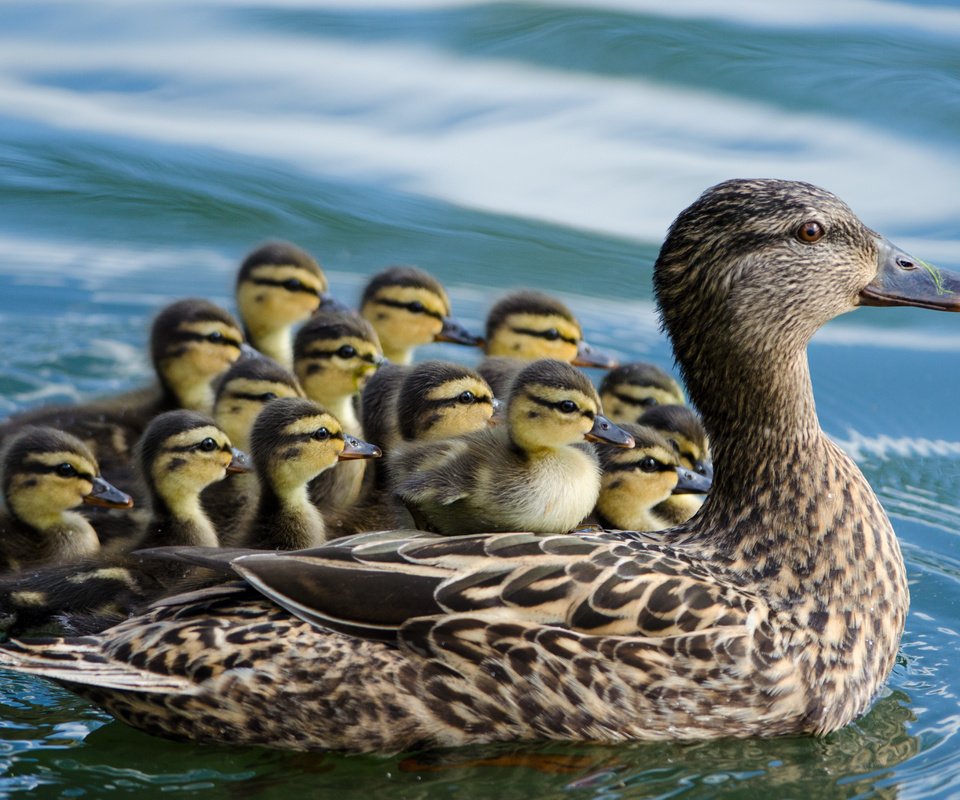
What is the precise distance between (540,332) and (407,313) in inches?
20.8

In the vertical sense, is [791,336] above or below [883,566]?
above

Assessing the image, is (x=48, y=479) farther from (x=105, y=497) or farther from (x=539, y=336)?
(x=539, y=336)

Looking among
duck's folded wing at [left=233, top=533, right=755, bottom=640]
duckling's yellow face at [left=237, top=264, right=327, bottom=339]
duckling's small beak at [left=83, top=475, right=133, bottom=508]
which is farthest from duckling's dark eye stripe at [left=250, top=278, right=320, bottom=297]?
duck's folded wing at [left=233, top=533, right=755, bottom=640]

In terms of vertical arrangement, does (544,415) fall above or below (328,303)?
below

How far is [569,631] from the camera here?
4031 millimetres

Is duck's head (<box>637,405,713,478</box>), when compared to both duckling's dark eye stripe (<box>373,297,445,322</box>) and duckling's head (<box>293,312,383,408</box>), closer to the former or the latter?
duckling's head (<box>293,312,383,408</box>)

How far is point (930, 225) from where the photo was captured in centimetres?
752

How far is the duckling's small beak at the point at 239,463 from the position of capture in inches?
211

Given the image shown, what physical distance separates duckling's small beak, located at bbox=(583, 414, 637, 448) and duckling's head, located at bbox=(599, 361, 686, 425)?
2.47 ft

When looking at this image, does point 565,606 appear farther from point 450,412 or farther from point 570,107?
point 570,107

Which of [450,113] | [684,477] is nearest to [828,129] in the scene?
[450,113]

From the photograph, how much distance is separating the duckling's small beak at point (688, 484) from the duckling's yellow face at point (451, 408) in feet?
2.14

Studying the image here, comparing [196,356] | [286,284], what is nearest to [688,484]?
[196,356]

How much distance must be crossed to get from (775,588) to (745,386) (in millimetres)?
522
